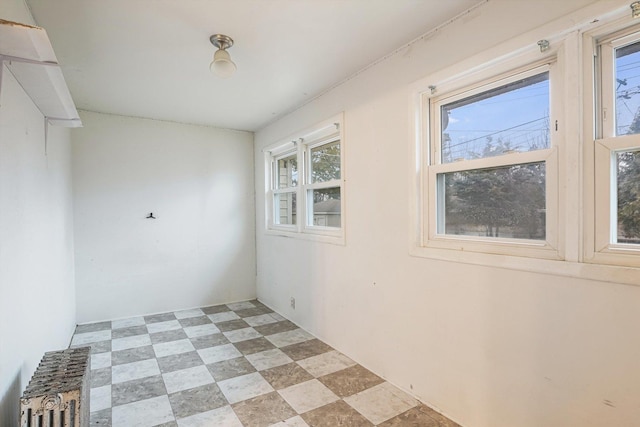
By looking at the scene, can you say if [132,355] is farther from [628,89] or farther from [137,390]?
[628,89]

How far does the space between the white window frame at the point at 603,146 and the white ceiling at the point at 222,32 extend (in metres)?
0.67

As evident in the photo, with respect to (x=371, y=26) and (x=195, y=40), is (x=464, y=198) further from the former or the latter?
(x=195, y=40)

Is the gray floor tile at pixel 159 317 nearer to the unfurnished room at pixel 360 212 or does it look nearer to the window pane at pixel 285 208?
the unfurnished room at pixel 360 212

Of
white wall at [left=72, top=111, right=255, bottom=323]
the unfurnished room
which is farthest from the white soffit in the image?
white wall at [left=72, top=111, right=255, bottom=323]

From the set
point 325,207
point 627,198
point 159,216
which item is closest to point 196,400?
point 325,207

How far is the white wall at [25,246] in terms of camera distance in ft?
4.46

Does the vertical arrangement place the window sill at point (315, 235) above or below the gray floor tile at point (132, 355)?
above

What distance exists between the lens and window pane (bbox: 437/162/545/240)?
5.24ft

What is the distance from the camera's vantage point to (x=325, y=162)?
10.7 ft

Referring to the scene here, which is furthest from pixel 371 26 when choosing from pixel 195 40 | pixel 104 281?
pixel 104 281

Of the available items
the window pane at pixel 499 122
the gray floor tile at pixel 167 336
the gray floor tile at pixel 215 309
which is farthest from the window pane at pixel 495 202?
the gray floor tile at pixel 215 309

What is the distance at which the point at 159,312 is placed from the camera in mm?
3959

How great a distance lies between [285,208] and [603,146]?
10.5ft

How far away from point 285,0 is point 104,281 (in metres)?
3.59
